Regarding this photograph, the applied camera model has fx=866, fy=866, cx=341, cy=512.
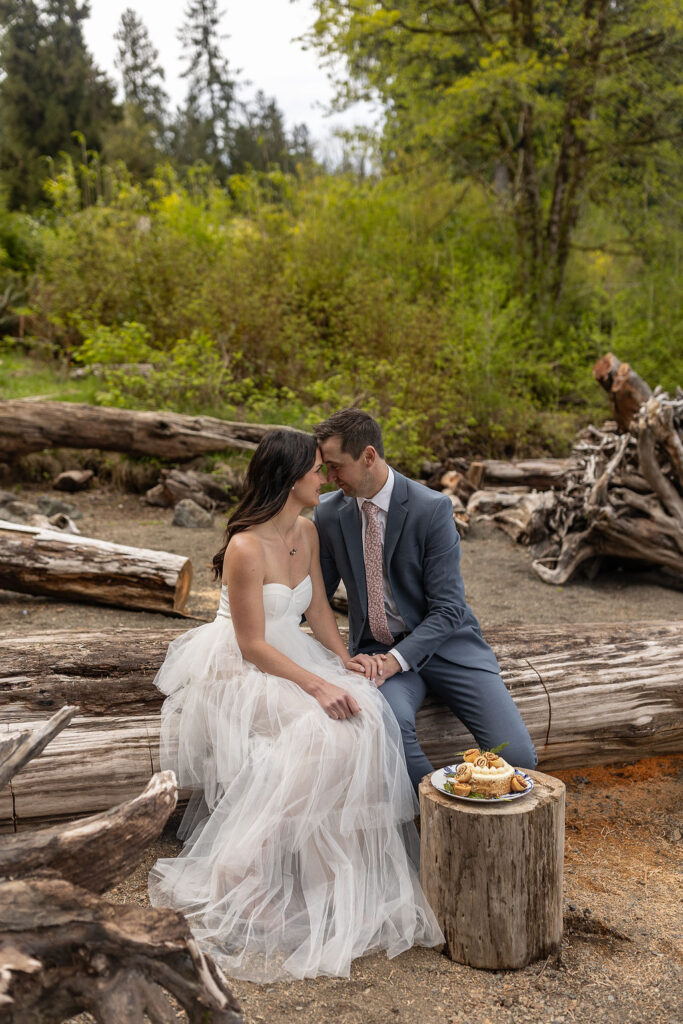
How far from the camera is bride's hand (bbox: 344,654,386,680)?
349 cm

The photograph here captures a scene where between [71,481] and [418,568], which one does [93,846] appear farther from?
[71,481]

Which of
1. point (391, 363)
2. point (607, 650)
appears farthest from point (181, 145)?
point (607, 650)

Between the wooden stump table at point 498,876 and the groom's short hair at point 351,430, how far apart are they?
1.41m

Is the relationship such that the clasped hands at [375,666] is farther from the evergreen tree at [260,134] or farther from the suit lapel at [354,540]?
the evergreen tree at [260,134]

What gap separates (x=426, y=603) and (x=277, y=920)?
1.42m

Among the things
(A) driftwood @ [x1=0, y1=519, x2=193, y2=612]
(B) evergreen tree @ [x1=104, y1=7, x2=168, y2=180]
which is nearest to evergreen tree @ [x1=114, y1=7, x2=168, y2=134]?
(B) evergreen tree @ [x1=104, y1=7, x2=168, y2=180]

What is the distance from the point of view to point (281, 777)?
3.05 metres

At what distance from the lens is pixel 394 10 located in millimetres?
13672

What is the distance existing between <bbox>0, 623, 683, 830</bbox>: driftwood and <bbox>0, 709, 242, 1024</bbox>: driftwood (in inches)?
56.1

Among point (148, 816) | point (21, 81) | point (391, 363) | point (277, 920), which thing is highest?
point (21, 81)

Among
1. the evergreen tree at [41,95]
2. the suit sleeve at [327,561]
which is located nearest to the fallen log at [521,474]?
the suit sleeve at [327,561]

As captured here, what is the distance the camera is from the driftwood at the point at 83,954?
1.82m

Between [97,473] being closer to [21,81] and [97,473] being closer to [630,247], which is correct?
[630,247]

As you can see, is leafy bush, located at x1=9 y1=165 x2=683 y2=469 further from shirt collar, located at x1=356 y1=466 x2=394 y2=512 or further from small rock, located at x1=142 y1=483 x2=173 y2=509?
shirt collar, located at x1=356 y1=466 x2=394 y2=512
